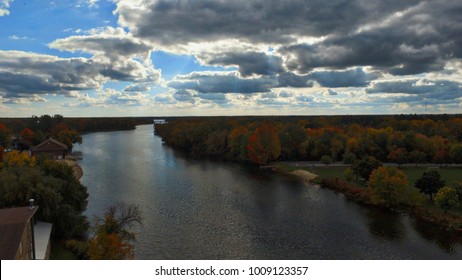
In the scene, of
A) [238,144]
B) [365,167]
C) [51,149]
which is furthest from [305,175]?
[51,149]

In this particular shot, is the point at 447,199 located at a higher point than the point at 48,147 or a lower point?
lower

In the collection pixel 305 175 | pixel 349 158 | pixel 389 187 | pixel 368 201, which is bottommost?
pixel 368 201

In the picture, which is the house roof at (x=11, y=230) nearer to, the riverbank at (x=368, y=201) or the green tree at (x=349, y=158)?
the riverbank at (x=368, y=201)

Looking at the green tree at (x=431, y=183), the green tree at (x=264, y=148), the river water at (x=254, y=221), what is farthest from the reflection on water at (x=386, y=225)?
the green tree at (x=264, y=148)

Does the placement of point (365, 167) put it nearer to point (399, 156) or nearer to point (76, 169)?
point (399, 156)

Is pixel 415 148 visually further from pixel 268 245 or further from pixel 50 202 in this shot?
pixel 50 202

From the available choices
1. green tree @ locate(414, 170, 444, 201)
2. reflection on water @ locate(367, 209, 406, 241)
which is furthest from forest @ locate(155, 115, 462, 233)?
reflection on water @ locate(367, 209, 406, 241)

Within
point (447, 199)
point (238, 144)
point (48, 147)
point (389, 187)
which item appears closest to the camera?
point (447, 199)
